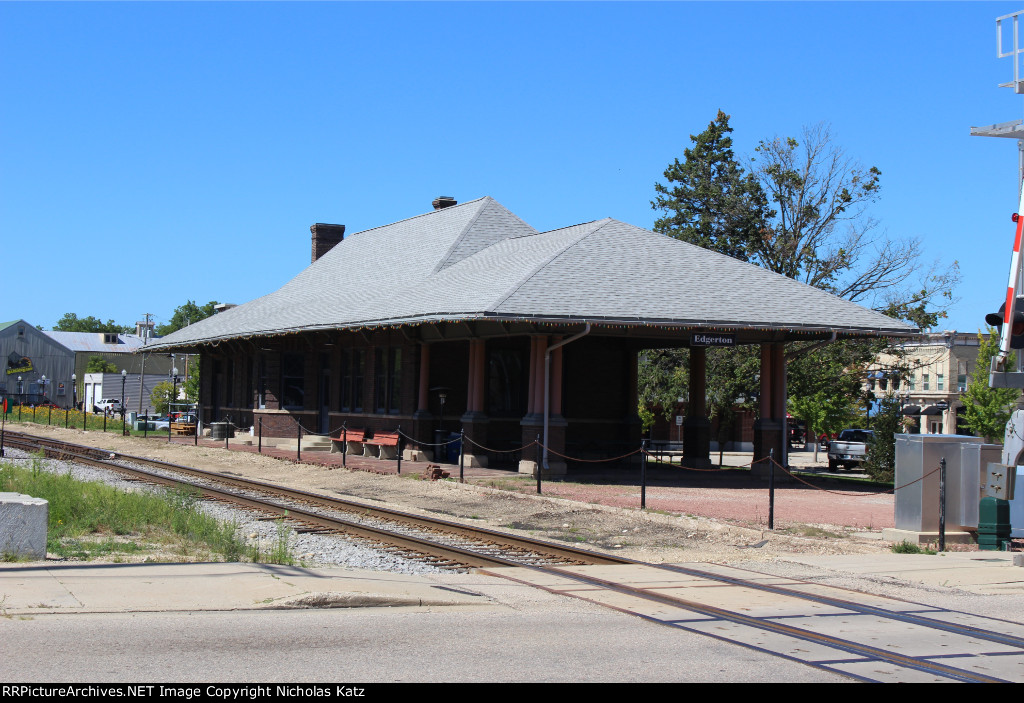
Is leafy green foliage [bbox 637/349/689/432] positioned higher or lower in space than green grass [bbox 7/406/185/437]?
higher

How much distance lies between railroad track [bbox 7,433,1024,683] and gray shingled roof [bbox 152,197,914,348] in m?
8.91

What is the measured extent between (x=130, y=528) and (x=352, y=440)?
17.8 m

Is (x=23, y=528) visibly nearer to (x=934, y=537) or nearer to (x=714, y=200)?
(x=934, y=537)

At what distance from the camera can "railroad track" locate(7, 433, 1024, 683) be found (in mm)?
7598

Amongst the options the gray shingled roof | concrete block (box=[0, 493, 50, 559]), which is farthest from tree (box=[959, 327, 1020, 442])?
concrete block (box=[0, 493, 50, 559])

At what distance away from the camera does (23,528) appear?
10461 millimetres

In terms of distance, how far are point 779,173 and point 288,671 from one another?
3699 cm

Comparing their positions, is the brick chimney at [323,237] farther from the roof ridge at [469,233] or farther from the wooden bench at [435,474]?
the wooden bench at [435,474]

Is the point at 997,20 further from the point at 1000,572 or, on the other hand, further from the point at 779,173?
the point at 779,173

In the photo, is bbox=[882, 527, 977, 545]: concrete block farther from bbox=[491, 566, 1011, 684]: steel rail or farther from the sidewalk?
bbox=[491, 566, 1011, 684]: steel rail

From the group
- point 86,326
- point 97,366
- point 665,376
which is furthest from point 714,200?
point 86,326

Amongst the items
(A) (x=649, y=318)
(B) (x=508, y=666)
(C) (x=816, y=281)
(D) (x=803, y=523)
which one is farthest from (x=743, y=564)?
(C) (x=816, y=281)

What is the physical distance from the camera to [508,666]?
6.93 metres
